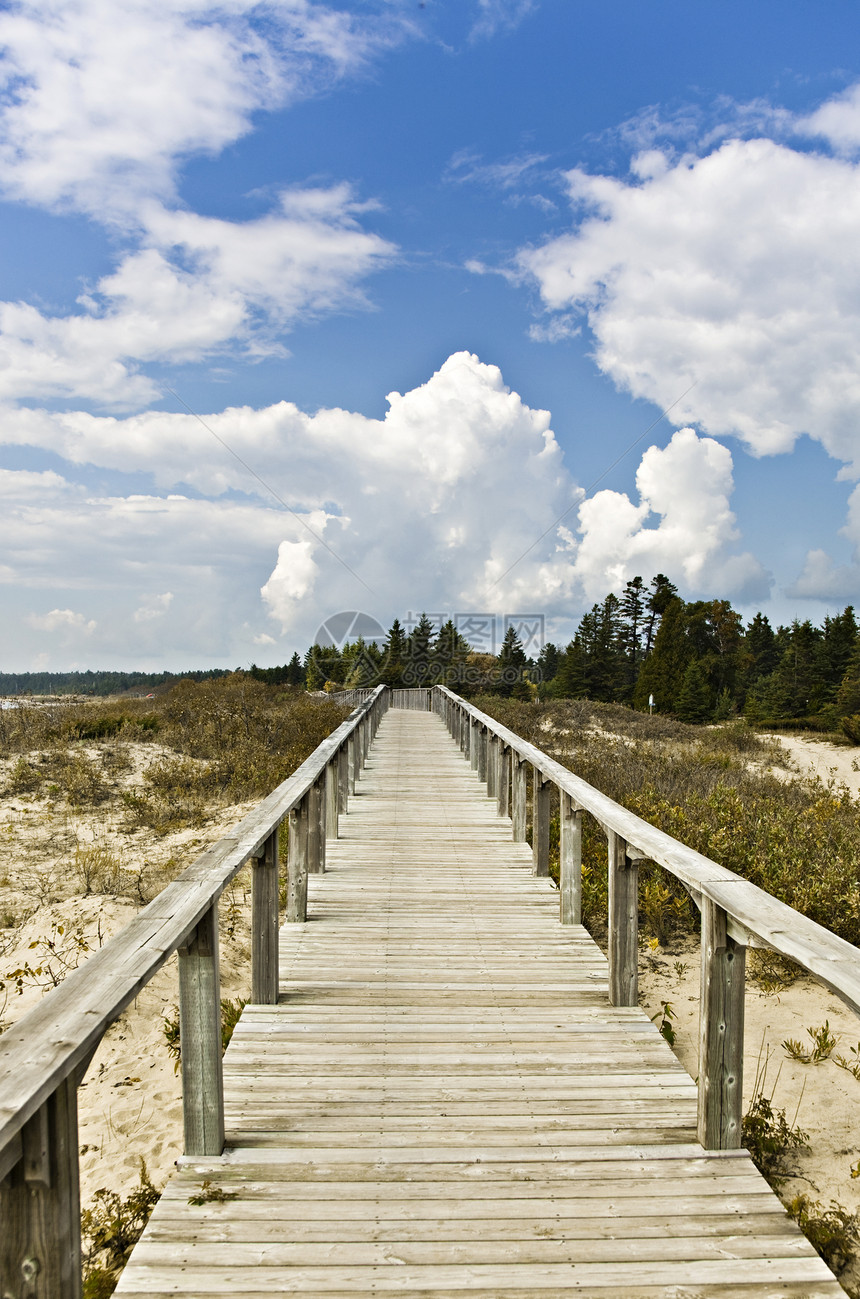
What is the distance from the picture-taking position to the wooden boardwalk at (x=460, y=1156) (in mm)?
2191

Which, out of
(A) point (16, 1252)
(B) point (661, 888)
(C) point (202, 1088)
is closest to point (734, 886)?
(C) point (202, 1088)

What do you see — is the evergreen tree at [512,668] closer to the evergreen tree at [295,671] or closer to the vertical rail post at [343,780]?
the evergreen tree at [295,671]

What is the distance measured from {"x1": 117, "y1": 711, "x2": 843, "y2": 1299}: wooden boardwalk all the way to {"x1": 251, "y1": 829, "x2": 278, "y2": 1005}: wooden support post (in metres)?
0.09

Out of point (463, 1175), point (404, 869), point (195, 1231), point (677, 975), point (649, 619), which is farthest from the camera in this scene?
point (649, 619)

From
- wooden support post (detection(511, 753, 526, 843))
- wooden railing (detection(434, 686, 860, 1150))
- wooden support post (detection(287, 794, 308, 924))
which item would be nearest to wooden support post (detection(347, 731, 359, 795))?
wooden support post (detection(511, 753, 526, 843))

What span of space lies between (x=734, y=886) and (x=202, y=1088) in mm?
2054

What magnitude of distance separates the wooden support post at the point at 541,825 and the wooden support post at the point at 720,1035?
2923 millimetres

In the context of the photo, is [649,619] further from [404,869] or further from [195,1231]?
[195,1231]

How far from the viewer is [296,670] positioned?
93.6 metres

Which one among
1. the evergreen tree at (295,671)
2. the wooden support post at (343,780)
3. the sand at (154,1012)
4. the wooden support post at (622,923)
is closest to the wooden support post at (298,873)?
the sand at (154,1012)

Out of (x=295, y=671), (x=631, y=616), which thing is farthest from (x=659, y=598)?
(x=295, y=671)

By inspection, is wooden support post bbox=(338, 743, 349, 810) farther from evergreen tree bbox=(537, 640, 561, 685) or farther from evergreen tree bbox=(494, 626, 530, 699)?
evergreen tree bbox=(537, 640, 561, 685)

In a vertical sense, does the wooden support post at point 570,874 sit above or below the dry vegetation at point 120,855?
above

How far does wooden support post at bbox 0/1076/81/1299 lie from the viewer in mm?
1457
